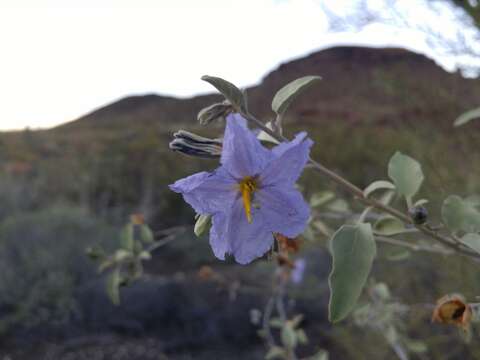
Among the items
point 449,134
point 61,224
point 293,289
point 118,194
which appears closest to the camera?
point 449,134

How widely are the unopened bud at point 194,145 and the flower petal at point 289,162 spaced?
5cm

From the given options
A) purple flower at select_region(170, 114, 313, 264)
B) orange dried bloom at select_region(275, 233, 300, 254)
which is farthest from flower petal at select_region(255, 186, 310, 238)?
orange dried bloom at select_region(275, 233, 300, 254)

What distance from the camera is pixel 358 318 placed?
61.5 inches

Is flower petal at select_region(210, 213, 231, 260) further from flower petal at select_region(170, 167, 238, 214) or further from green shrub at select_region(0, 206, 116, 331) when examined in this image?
green shrub at select_region(0, 206, 116, 331)

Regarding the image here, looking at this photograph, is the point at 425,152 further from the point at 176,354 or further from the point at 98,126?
the point at 98,126

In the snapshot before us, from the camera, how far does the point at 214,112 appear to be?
51cm

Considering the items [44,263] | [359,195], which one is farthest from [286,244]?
[44,263]

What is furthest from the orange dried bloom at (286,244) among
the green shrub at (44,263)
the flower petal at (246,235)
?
the green shrub at (44,263)

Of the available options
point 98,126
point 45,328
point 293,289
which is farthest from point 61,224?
point 98,126

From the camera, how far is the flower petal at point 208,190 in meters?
0.49

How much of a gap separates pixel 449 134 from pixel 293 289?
51.1 inches

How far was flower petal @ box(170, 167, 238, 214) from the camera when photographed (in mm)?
494

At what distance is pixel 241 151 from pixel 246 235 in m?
0.08

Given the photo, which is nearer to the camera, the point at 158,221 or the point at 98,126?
the point at 158,221
